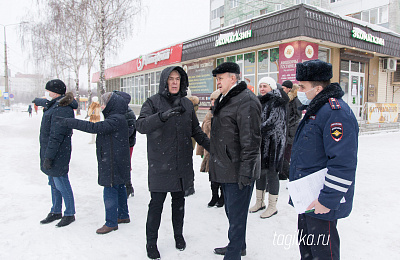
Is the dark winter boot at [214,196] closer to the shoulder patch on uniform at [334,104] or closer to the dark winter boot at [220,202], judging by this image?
the dark winter boot at [220,202]

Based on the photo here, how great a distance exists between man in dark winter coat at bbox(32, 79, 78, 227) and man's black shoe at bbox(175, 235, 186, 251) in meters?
1.60

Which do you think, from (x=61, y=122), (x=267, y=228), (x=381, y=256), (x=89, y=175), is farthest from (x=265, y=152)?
(x=89, y=175)

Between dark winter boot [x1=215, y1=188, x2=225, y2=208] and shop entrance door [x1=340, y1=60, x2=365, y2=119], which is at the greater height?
shop entrance door [x1=340, y1=60, x2=365, y2=119]

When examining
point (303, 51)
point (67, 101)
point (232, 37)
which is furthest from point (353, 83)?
point (67, 101)

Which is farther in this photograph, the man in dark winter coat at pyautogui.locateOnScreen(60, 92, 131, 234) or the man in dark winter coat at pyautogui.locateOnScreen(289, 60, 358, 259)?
the man in dark winter coat at pyautogui.locateOnScreen(60, 92, 131, 234)

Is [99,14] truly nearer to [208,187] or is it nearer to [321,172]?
[208,187]

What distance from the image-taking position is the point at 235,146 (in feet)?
8.20

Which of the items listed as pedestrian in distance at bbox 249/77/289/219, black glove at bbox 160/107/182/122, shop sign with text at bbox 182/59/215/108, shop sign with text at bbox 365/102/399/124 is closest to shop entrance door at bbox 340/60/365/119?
shop sign with text at bbox 365/102/399/124

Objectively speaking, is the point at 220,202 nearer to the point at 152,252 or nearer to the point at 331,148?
the point at 152,252

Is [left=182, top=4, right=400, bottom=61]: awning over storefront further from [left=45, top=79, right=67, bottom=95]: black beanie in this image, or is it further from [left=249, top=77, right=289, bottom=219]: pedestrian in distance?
[left=45, top=79, right=67, bottom=95]: black beanie

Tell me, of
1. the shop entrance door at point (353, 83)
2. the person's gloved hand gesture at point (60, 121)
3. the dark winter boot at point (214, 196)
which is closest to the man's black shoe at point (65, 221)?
the person's gloved hand gesture at point (60, 121)

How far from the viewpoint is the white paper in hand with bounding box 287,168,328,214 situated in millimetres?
1869

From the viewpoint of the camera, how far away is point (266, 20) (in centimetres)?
1136

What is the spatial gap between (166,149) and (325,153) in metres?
1.51
